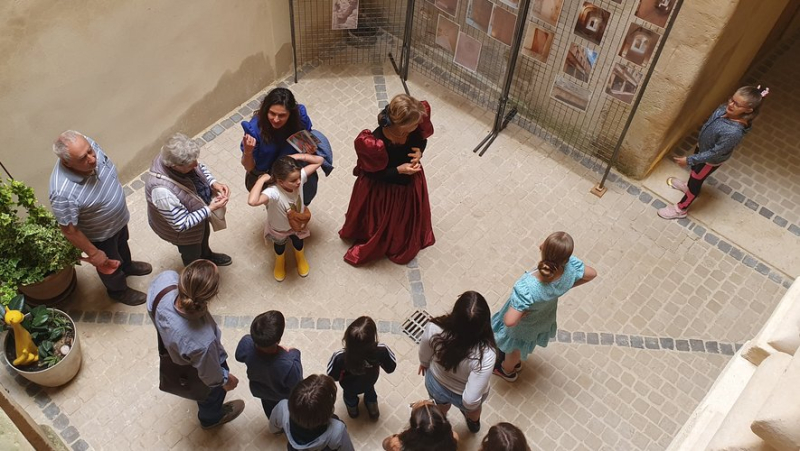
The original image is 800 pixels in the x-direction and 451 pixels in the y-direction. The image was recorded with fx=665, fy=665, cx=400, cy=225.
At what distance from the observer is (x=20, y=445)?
1.99 metres

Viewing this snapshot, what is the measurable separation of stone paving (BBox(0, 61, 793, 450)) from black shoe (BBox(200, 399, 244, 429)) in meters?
0.07

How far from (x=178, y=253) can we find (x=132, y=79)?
142 centimetres

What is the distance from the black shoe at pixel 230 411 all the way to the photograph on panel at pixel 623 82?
3.90 metres

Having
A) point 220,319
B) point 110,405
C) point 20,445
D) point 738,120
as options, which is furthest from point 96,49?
point 738,120

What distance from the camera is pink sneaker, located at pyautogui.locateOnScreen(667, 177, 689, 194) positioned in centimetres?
605

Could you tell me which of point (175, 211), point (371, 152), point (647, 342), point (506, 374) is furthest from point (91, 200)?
point (647, 342)

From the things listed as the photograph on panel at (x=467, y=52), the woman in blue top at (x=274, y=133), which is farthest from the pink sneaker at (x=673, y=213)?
the woman in blue top at (x=274, y=133)

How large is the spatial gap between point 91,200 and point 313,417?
6.84 ft

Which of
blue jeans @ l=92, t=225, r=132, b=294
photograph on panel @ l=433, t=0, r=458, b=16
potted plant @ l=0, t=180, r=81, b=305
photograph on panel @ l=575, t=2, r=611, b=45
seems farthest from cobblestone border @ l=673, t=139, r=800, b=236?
potted plant @ l=0, t=180, r=81, b=305

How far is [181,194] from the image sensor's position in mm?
4305

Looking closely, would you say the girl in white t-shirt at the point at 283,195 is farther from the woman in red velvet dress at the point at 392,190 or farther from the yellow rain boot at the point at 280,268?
the woman in red velvet dress at the point at 392,190

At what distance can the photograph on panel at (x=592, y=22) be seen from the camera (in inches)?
209

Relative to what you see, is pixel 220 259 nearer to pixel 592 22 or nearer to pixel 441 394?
pixel 441 394

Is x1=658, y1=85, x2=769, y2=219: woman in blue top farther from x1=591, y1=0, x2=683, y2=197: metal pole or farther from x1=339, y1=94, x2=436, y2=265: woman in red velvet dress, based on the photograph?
x1=339, y1=94, x2=436, y2=265: woman in red velvet dress
